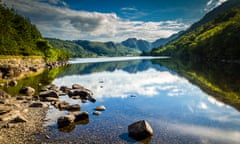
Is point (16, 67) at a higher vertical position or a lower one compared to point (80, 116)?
higher

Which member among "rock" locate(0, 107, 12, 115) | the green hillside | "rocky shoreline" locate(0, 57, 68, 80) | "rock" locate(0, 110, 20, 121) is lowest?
"rock" locate(0, 110, 20, 121)

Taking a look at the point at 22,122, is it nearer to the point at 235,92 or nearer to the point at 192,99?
the point at 192,99

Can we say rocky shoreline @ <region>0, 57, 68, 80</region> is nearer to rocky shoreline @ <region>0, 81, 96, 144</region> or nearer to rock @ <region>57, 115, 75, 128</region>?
rocky shoreline @ <region>0, 81, 96, 144</region>

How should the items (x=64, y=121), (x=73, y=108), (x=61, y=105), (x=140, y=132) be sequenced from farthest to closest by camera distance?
(x=61, y=105) → (x=73, y=108) → (x=64, y=121) → (x=140, y=132)

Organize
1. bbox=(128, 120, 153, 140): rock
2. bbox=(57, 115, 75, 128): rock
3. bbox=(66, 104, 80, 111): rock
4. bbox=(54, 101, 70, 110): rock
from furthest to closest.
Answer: bbox=(54, 101, 70, 110): rock
bbox=(66, 104, 80, 111): rock
bbox=(57, 115, 75, 128): rock
bbox=(128, 120, 153, 140): rock

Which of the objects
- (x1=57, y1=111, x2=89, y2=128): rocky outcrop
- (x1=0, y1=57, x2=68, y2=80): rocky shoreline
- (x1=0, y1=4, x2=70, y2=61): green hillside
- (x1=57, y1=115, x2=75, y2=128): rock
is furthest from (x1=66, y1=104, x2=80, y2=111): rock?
(x1=0, y1=4, x2=70, y2=61): green hillside

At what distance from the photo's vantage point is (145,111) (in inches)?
1363

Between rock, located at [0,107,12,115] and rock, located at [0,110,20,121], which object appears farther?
rock, located at [0,107,12,115]

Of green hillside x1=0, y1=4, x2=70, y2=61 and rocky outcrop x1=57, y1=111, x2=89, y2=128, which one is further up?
green hillside x1=0, y1=4, x2=70, y2=61

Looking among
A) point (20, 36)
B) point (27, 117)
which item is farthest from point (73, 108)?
point (20, 36)

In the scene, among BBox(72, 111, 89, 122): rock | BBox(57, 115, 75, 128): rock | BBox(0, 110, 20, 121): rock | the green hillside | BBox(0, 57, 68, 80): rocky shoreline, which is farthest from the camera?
the green hillside

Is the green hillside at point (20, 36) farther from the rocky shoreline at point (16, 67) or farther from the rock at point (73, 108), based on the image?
the rock at point (73, 108)

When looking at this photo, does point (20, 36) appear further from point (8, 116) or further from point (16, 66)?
point (8, 116)

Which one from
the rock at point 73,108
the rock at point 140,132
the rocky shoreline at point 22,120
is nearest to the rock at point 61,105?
the rock at point 73,108
